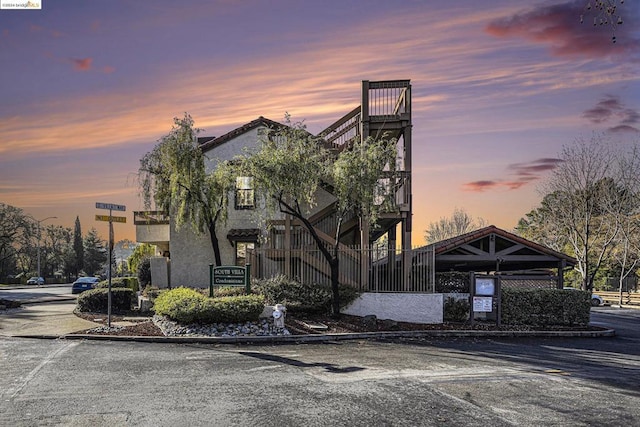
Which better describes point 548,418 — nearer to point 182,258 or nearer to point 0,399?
point 0,399

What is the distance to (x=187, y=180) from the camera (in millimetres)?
22281

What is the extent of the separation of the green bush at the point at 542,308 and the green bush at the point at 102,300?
14172mm

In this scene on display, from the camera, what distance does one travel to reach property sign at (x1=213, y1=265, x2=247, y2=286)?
1683 cm

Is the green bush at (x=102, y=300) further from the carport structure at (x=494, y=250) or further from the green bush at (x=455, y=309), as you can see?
the green bush at (x=455, y=309)

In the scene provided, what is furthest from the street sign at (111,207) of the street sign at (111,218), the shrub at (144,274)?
the shrub at (144,274)

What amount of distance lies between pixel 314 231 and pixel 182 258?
30.5 ft

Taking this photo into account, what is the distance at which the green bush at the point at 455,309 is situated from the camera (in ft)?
58.7

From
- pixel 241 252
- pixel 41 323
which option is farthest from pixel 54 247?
pixel 41 323

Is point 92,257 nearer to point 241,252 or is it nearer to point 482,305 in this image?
point 241,252

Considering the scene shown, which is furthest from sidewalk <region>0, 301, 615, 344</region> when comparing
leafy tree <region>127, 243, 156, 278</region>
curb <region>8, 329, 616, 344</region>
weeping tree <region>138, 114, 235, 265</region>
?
leafy tree <region>127, 243, 156, 278</region>

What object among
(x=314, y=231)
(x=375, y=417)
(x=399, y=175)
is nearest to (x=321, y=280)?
(x=314, y=231)

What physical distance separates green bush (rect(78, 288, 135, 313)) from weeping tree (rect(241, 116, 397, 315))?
7.02 m

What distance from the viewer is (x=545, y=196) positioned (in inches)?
1447

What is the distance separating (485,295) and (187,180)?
13.2m
